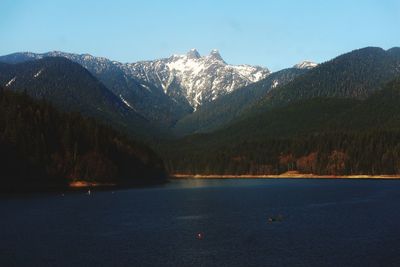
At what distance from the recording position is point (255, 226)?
126688 millimetres

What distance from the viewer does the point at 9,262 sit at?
86562 mm

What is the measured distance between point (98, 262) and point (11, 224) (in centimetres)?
4670

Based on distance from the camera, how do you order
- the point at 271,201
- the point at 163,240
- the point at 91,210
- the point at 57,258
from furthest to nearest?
the point at 271,201 → the point at 91,210 → the point at 163,240 → the point at 57,258

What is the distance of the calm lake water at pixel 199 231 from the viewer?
89.7 metres

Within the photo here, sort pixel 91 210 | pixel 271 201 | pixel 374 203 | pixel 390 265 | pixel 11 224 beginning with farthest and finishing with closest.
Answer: pixel 271 201
pixel 374 203
pixel 91 210
pixel 11 224
pixel 390 265

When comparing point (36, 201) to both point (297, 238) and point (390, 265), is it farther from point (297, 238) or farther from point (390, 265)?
point (390, 265)

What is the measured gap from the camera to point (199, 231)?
391 feet

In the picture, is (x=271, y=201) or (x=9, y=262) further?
(x=271, y=201)

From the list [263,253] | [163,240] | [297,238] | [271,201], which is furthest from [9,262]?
[271,201]

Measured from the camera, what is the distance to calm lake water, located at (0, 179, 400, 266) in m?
89.7

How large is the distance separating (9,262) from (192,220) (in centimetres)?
5788

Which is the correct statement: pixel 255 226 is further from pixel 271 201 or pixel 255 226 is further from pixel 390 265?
pixel 271 201

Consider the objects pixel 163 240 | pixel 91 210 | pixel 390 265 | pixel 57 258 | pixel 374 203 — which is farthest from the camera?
pixel 374 203

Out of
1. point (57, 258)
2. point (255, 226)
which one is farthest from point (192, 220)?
point (57, 258)
